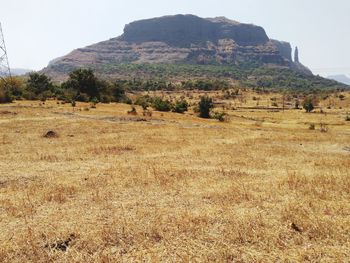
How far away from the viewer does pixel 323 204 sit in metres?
12.5

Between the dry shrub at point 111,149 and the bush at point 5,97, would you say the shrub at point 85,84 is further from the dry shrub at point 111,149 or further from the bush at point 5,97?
the dry shrub at point 111,149

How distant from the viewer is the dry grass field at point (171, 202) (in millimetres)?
9297

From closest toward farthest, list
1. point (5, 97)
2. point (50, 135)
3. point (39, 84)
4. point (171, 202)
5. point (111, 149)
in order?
point (171, 202) < point (111, 149) < point (50, 135) < point (5, 97) < point (39, 84)

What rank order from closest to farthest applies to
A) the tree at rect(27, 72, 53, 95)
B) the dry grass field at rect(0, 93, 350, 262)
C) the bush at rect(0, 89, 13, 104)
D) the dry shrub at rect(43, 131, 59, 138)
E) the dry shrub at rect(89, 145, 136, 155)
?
the dry grass field at rect(0, 93, 350, 262), the dry shrub at rect(89, 145, 136, 155), the dry shrub at rect(43, 131, 59, 138), the bush at rect(0, 89, 13, 104), the tree at rect(27, 72, 53, 95)

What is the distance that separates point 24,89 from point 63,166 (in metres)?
50.7

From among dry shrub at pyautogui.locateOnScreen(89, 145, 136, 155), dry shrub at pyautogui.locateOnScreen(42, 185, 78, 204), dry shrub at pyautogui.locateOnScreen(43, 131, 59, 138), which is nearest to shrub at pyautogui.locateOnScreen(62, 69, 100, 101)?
dry shrub at pyautogui.locateOnScreen(43, 131, 59, 138)

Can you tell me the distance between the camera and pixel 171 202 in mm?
12992

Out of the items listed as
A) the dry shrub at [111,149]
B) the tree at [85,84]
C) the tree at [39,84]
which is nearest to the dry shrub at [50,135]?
the dry shrub at [111,149]

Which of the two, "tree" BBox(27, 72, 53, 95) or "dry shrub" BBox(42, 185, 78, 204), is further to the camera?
"tree" BBox(27, 72, 53, 95)

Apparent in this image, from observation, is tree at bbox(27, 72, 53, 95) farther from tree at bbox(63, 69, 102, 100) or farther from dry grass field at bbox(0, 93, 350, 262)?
dry grass field at bbox(0, 93, 350, 262)

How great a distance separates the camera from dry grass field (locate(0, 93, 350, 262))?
9297 mm

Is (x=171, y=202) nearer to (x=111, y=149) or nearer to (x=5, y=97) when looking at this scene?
(x=111, y=149)

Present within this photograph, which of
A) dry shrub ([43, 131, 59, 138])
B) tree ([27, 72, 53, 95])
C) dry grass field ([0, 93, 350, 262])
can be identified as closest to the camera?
dry grass field ([0, 93, 350, 262])

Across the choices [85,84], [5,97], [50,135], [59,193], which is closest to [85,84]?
[85,84]
